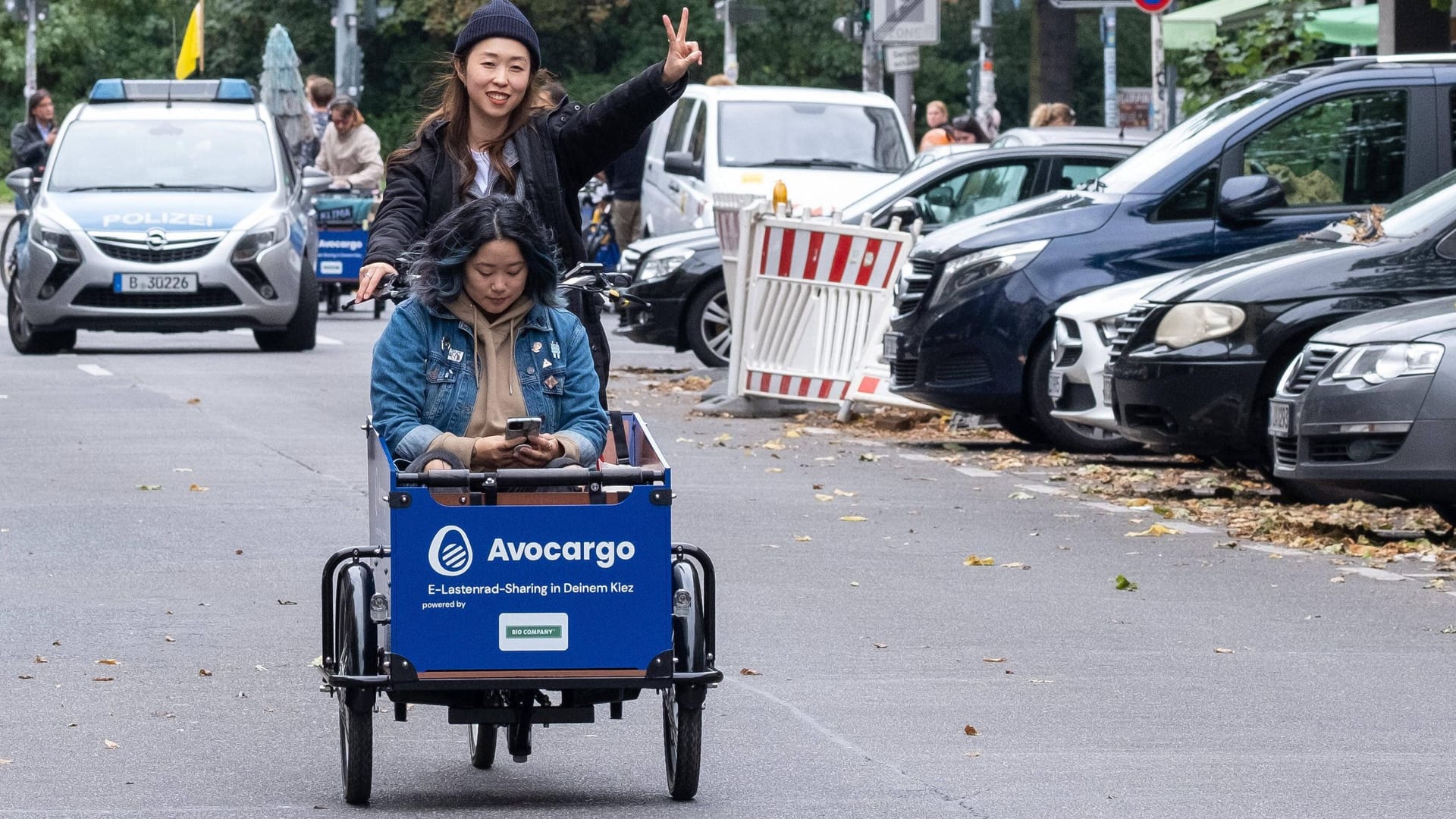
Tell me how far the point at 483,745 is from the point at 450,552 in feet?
2.64

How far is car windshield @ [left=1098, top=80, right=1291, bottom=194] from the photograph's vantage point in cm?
1352

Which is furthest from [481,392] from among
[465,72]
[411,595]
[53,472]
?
[53,472]

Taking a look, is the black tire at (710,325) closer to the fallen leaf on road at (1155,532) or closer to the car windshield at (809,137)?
the car windshield at (809,137)

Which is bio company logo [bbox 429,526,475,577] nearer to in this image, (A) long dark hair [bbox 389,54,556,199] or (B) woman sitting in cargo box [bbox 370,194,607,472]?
(B) woman sitting in cargo box [bbox 370,194,607,472]

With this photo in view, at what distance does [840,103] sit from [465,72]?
1588 centimetres

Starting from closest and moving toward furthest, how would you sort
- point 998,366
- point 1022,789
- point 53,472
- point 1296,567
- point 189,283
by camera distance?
point 1022,789 < point 1296,567 < point 53,472 < point 998,366 < point 189,283

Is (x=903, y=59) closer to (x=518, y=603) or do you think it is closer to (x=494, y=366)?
(x=494, y=366)

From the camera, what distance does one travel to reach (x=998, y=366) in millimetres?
13758

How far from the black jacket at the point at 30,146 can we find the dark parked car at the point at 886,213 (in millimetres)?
11279

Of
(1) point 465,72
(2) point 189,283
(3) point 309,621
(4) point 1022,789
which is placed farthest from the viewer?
(2) point 189,283

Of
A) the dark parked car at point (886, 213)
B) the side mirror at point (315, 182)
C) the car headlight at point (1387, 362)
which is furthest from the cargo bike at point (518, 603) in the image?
the side mirror at point (315, 182)

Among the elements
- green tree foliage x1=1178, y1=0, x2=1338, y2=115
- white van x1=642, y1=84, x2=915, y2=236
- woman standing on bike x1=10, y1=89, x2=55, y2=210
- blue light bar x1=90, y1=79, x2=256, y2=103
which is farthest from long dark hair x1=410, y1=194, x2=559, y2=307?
woman standing on bike x1=10, y1=89, x2=55, y2=210

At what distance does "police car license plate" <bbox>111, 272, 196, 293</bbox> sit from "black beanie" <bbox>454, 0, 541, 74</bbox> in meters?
13.4

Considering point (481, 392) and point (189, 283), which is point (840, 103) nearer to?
point (189, 283)
